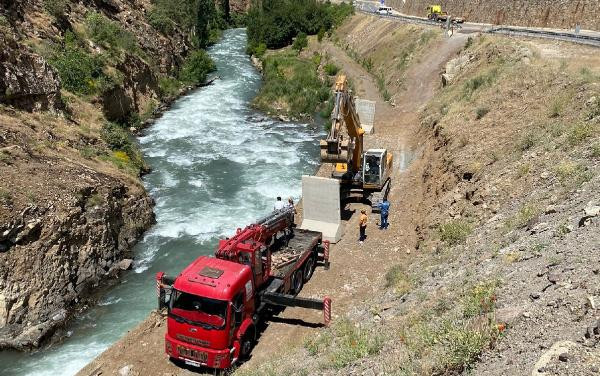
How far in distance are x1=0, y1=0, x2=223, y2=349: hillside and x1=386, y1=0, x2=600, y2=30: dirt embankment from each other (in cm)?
3247

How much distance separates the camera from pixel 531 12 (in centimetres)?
4534

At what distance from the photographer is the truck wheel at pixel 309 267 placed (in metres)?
18.2

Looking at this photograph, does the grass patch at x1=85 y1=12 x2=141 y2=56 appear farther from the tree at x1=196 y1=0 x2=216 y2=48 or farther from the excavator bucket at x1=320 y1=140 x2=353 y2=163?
the excavator bucket at x1=320 y1=140 x2=353 y2=163

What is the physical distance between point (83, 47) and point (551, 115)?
3142 cm

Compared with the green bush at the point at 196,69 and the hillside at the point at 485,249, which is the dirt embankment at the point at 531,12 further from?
the green bush at the point at 196,69

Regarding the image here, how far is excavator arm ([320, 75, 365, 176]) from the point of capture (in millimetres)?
19469

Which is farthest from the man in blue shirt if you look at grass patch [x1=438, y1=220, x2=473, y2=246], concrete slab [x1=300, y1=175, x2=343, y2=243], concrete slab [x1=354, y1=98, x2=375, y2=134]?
concrete slab [x1=354, y1=98, x2=375, y2=134]

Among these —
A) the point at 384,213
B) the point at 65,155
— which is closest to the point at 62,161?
the point at 65,155

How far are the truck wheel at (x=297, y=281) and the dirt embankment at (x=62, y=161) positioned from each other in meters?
7.26

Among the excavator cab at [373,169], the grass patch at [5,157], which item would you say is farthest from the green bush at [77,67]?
the excavator cab at [373,169]

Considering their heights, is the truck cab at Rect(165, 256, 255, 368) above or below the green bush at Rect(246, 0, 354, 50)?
below

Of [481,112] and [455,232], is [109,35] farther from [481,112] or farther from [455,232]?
[455,232]

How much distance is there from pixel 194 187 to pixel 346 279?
41.5ft

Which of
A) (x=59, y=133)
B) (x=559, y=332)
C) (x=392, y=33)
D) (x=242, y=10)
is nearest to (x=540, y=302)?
(x=559, y=332)
